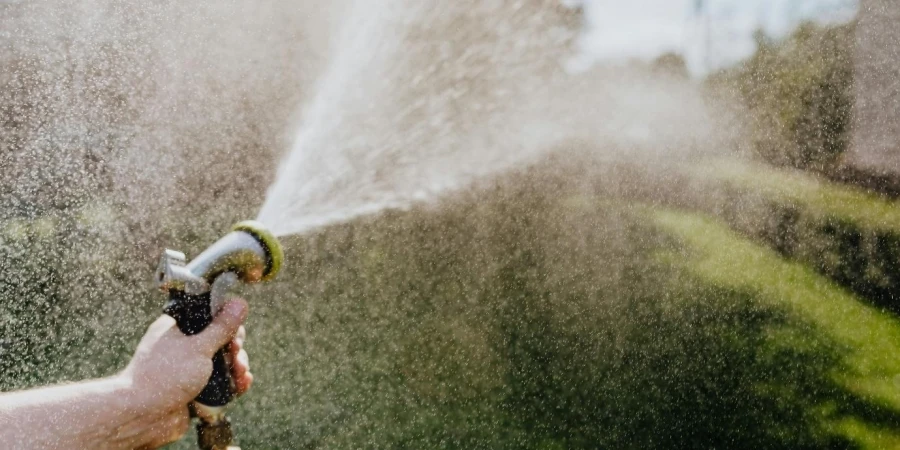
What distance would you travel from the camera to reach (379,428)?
3770 mm

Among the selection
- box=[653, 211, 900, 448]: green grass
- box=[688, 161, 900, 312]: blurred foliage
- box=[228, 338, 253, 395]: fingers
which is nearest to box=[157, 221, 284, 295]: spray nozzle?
box=[228, 338, 253, 395]: fingers

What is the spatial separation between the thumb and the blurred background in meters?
2.03

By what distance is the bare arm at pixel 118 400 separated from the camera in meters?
1.12

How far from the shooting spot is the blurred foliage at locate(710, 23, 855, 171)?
450 centimetres

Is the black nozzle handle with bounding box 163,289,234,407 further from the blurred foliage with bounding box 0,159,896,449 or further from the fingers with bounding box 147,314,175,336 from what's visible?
the blurred foliage with bounding box 0,159,896,449

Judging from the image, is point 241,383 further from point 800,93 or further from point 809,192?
point 800,93

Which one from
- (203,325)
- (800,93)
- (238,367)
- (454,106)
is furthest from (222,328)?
(800,93)

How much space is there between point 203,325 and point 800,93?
15.2 ft

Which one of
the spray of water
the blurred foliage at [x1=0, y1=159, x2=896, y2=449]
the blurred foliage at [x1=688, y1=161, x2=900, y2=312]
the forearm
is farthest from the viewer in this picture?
the blurred foliage at [x1=688, y1=161, x2=900, y2=312]

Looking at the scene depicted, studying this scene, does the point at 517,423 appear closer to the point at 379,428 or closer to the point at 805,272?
the point at 379,428

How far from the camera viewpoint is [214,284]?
1.19 metres

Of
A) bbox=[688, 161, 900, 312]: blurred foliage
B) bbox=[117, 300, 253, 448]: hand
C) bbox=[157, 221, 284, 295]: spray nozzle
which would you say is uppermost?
bbox=[157, 221, 284, 295]: spray nozzle

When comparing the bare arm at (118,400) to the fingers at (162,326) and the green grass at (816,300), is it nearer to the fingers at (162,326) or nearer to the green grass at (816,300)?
the fingers at (162,326)

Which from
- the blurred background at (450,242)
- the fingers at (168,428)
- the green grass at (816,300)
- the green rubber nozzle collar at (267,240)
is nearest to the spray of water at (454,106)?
the blurred background at (450,242)
